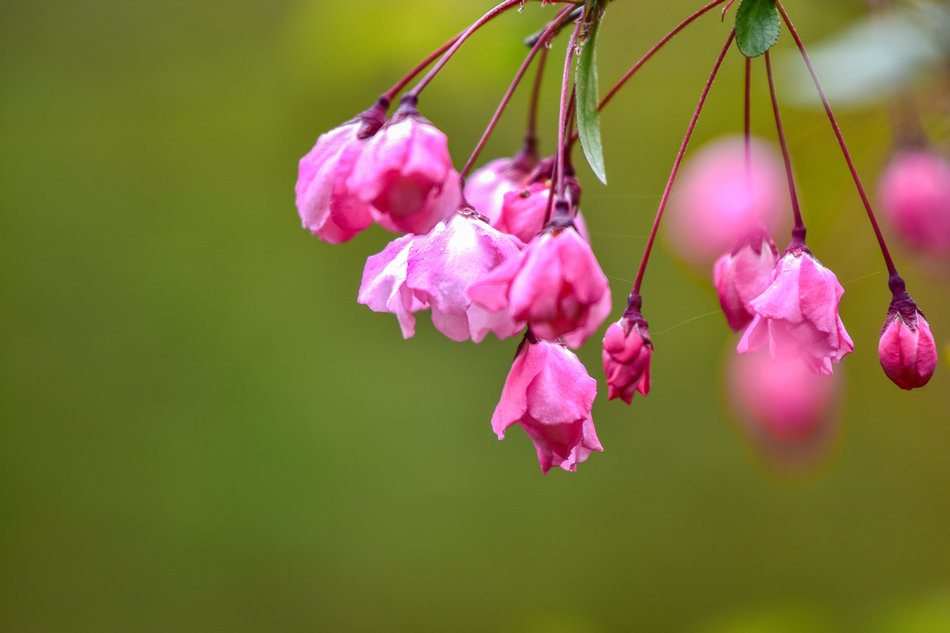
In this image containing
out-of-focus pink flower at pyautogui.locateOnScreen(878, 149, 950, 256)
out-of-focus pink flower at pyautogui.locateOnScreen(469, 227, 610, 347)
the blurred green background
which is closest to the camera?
out-of-focus pink flower at pyautogui.locateOnScreen(469, 227, 610, 347)

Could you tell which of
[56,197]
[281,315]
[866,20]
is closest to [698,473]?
[281,315]

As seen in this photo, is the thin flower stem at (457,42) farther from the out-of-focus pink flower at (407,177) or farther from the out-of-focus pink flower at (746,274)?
the out-of-focus pink flower at (746,274)

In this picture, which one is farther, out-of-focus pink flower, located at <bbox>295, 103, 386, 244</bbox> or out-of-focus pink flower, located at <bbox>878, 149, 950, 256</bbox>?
out-of-focus pink flower, located at <bbox>878, 149, 950, 256</bbox>

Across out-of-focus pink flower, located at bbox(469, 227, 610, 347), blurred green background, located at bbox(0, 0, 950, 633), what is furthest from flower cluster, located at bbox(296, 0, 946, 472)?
blurred green background, located at bbox(0, 0, 950, 633)

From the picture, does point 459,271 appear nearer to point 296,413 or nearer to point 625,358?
point 625,358

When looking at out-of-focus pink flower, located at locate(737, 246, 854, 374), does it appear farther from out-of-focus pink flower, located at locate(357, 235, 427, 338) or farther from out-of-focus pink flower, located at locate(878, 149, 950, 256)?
out-of-focus pink flower, located at locate(878, 149, 950, 256)
